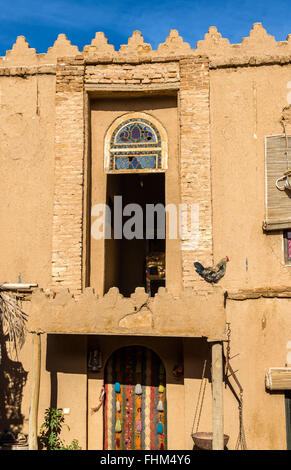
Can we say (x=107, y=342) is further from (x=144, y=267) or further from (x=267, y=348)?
(x=144, y=267)

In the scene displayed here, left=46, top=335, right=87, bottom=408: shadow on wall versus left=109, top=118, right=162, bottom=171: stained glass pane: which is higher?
left=109, top=118, right=162, bottom=171: stained glass pane

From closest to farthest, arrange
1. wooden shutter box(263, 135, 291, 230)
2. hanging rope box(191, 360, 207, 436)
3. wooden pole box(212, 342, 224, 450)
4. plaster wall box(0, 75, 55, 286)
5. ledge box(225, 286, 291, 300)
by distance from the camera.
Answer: wooden pole box(212, 342, 224, 450) < hanging rope box(191, 360, 207, 436) < ledge box(225, 286, 291, 300) < wooden shutter box(263, 135, 291, 230) < plaster wall box(0, 75, 55, 286)

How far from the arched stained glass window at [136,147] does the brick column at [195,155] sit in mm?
536

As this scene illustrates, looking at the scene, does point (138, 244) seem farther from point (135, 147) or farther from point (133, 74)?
point (133, 74)

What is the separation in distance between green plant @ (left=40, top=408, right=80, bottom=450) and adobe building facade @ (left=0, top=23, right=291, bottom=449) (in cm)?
18

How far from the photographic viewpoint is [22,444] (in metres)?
9.94

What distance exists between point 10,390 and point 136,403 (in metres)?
2.32

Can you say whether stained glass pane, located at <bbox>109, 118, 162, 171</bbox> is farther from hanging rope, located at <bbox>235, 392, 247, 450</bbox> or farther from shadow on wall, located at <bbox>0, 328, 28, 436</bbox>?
hanging rope, located at <bbox>235, 392, 247, 450</bbox>

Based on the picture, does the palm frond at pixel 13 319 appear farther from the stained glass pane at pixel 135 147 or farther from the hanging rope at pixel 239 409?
the hanging rope at pixel 239 409

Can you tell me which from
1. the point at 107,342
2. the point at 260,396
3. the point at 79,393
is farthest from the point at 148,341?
the point at 260,396

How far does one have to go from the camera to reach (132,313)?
9328mm

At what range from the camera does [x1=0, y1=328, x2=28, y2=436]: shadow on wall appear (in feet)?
33.6

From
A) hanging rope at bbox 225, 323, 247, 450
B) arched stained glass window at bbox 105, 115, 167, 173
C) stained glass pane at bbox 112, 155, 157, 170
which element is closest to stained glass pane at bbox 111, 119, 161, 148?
arched stained glass window at bbox 105, 115, 167, 173

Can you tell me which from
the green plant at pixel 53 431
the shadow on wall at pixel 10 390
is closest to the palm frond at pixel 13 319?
the shadow on wall at pixel 10 390
